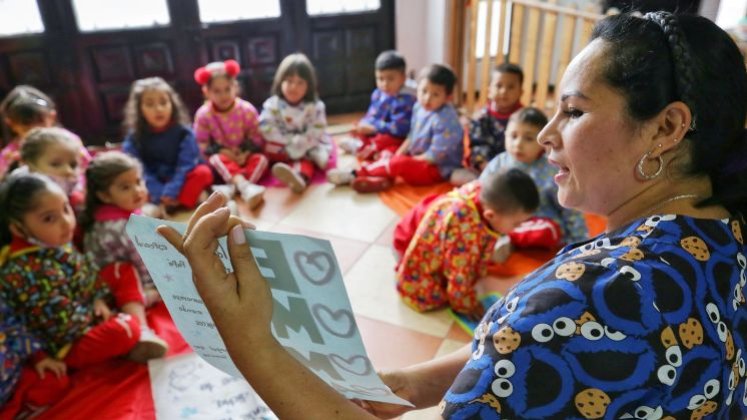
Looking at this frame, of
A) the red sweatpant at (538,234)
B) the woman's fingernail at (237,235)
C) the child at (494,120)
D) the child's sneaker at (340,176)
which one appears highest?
the woman's fingernail at (237,235)

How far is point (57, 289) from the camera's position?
1.84 meters

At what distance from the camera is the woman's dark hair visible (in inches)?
29.3

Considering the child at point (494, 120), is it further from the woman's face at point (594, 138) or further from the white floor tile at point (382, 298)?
the woman's face at point (594, 138)

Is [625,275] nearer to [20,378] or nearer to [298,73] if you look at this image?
[20,378]

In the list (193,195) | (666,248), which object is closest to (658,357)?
(666,248)

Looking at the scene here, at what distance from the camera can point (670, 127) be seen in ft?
2.52

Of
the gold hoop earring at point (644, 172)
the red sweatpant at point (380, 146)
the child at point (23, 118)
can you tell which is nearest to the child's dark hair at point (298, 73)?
the red sweatpant at point (380, 146)

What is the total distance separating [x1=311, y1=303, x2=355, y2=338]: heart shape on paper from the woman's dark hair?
50cm

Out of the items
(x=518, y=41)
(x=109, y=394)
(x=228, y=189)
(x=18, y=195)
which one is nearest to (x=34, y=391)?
(x=109, y=394)

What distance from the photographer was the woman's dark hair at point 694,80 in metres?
0.74

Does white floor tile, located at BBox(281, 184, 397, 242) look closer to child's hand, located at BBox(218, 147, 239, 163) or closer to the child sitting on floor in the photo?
child's hand, located at BBox(218, 147, 239, 163)

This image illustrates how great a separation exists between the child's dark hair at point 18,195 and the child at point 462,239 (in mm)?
1347

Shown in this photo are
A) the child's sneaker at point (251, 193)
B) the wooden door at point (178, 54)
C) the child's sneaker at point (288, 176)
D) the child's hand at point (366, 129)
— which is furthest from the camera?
the child's hand at point (366, 129)

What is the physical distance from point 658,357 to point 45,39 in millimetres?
4255
